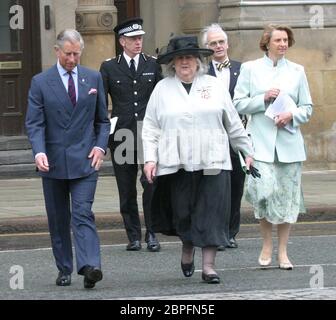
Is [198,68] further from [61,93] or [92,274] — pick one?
[92,274]

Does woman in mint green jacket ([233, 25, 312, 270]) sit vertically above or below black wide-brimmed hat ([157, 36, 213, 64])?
below

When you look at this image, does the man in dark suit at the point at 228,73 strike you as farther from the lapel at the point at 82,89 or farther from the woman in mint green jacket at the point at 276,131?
the lapel at the point at 82,89

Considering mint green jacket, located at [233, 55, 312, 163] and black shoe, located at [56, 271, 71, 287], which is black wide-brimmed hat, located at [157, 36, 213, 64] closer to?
mint green jacket, located at [233, 55, 312, 163]

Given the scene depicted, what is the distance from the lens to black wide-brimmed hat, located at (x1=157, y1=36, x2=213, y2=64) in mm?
10469

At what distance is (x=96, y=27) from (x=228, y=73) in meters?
6.41

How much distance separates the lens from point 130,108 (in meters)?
13.0

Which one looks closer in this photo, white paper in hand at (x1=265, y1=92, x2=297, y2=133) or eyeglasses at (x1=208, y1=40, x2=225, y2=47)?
white paper in hand at (x1=265, y1=92, x2=297, y2=133)

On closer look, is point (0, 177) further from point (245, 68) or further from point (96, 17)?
point (245, 68)

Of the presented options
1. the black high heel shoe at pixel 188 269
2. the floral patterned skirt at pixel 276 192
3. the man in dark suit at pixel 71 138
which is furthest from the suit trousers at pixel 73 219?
the floral patterned skirt at pixel 276 192

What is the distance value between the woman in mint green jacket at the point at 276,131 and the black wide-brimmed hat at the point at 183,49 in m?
1.02

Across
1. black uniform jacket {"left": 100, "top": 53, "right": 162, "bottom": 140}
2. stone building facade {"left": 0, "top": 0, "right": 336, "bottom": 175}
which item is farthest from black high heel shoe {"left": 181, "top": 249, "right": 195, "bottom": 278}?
stone building facade {"left": 0, "top": 0, "right": 336, "bottom": 175}

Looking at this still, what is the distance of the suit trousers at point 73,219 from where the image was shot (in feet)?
33.7

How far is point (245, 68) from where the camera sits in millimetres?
11547

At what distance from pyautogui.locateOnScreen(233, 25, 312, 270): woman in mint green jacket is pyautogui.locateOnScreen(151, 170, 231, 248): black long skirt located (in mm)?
730
